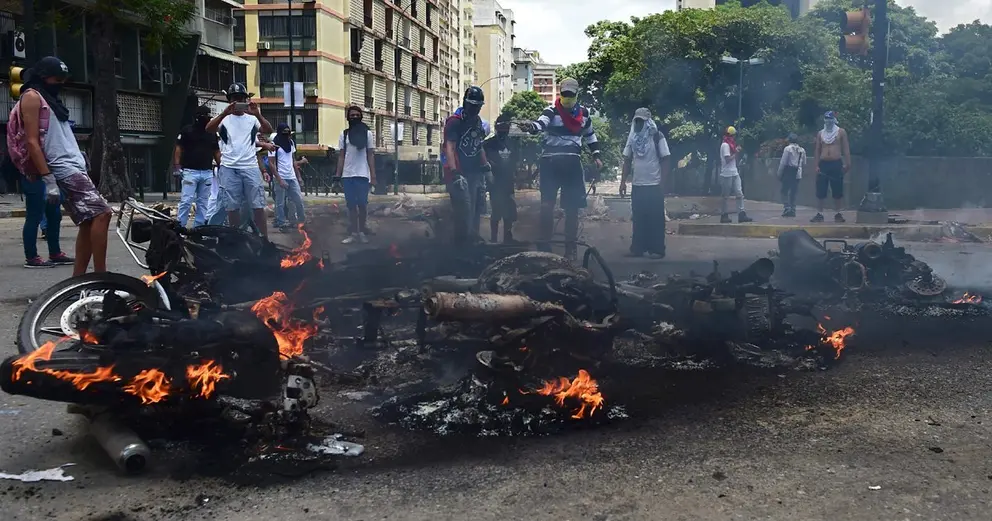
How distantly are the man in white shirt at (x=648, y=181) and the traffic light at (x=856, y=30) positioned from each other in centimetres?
445

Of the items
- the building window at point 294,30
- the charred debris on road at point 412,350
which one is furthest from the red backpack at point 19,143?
the building window at point 294,30

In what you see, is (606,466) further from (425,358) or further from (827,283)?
(827,283)

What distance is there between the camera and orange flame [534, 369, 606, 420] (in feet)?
12.8

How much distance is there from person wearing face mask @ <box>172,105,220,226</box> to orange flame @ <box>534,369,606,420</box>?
6.12 metres

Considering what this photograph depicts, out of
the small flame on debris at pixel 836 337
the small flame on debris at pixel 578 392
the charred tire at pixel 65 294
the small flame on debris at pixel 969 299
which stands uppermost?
the charred tire at pixel 65 294

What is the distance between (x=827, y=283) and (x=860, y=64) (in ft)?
105

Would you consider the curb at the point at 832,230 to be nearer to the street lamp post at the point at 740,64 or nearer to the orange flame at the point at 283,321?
the orange flame at the point at 283,321

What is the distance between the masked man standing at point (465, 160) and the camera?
8.89 meters

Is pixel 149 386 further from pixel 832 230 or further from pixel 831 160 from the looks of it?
pixel 831 160

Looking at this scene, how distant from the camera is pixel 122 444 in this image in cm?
307

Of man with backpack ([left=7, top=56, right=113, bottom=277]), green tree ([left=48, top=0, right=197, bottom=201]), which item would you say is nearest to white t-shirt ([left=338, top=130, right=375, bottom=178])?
man with backpack ([left=7, top=56, right=113, bottom=277])

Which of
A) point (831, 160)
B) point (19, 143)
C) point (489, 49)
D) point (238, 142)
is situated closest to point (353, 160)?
point (238, 142)

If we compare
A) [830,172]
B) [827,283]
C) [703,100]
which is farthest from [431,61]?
[827,283]

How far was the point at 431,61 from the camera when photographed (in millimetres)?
78875
